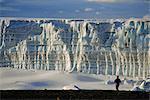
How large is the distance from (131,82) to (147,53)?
18.7 inches

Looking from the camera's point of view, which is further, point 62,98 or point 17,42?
point 17,42

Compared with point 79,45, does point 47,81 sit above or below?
below

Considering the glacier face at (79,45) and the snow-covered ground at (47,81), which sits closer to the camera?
the snow-covered ground at (47,81)

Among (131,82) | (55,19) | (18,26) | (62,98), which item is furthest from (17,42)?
(131,82)

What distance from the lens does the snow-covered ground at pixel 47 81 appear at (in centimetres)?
560

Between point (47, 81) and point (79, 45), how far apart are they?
0.68 meters

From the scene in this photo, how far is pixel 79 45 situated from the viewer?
19.1 ft

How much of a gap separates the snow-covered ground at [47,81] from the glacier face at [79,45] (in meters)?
0.10

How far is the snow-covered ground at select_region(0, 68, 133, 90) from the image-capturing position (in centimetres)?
560

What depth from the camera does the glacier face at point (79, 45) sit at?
577 cm

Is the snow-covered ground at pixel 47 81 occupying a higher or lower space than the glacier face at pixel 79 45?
lower

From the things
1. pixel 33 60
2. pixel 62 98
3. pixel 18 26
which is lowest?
pixel 62 98

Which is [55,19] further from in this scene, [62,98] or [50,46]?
[62,98]

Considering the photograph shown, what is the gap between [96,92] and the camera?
5.43 metres
